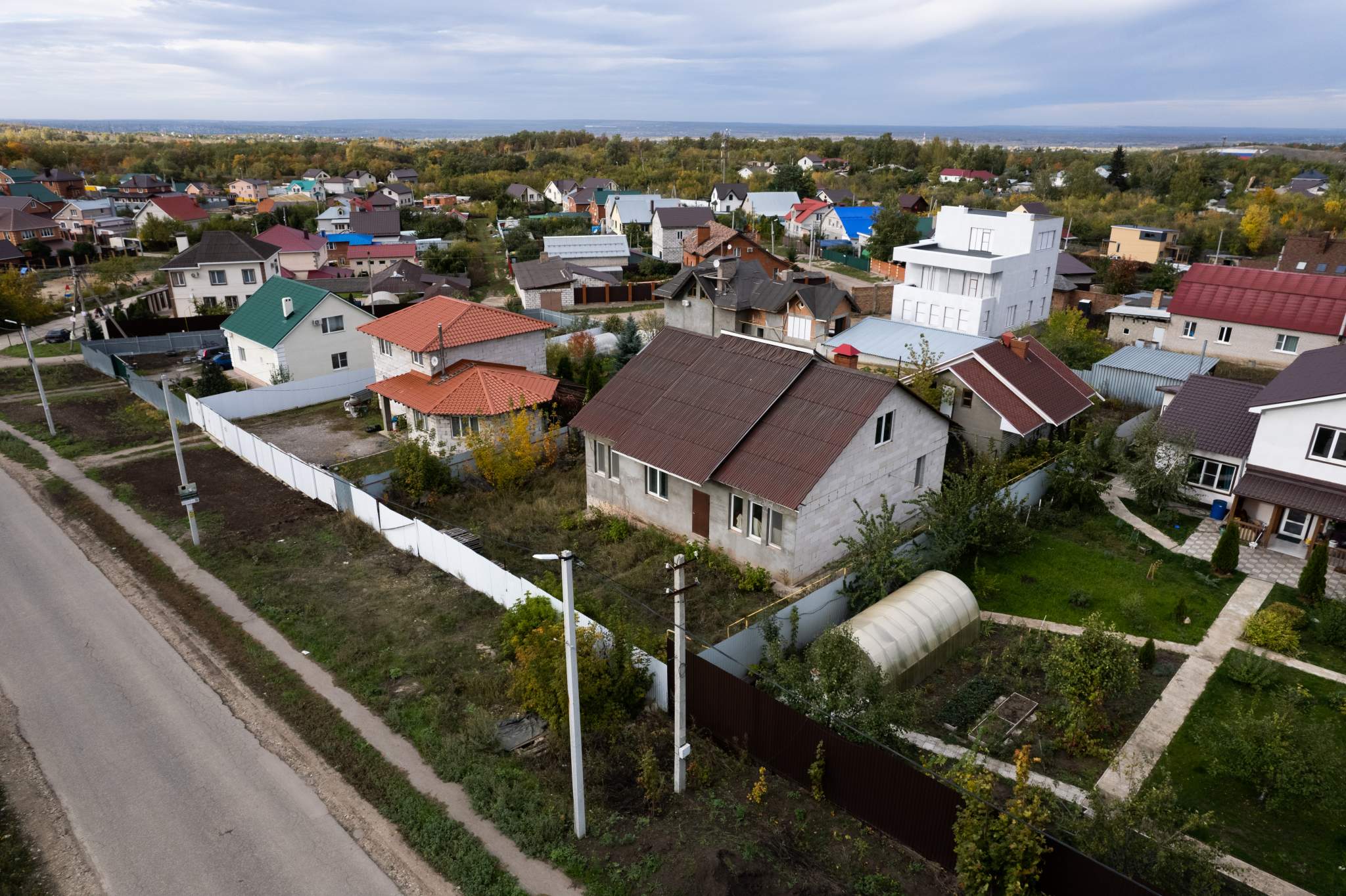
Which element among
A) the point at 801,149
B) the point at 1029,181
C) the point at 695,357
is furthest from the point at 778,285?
the point at 801,149

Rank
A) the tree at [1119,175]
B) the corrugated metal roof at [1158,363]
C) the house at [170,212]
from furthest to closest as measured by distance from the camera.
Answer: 1. the tree at [1119,175]
2. the house at [170,212]
3. the corrugated metal roof at [1158,363]

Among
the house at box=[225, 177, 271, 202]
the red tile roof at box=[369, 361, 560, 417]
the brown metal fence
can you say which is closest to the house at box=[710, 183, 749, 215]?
the house at box=[225, 177, 271, 202]

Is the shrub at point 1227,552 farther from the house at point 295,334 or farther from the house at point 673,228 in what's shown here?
the house at point 673,228

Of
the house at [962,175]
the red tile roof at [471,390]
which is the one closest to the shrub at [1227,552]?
the red tile roof at [471,390]

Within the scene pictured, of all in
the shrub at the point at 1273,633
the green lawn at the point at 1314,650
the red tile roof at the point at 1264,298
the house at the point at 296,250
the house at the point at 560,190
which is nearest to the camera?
the green lawn at the point at 1314,650

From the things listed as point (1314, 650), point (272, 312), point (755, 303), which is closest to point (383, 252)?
point (272, 312)

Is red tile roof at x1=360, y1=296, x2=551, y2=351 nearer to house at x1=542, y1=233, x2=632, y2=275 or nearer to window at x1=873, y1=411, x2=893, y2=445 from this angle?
window at x1=873, y1=411, x2=893, y2=445
